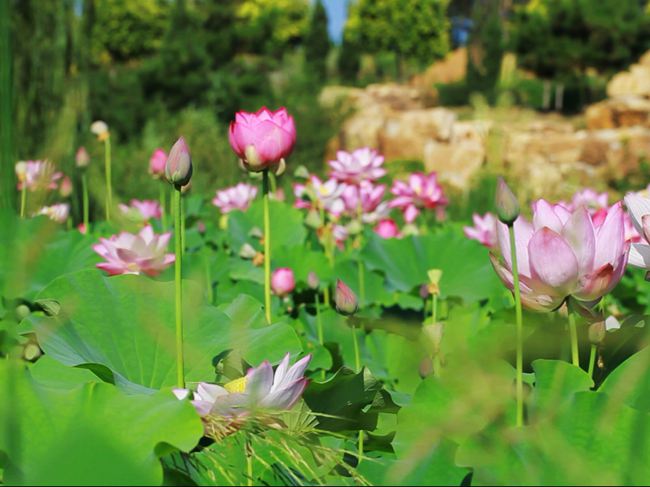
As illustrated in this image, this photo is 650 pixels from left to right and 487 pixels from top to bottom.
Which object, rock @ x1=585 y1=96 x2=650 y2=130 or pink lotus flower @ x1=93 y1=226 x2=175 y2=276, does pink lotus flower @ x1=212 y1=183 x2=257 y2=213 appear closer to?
pink lotus flower @ x1=93 y1=226 x2=175 y2=276

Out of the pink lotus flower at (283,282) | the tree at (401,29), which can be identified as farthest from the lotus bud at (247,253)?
the tree at (401,29)

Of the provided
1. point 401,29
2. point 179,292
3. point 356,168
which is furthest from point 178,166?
point 401,29

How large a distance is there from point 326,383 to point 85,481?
0.91ft

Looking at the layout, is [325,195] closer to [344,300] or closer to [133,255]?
[133,255]

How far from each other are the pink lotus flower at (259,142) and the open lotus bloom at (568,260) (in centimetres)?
32

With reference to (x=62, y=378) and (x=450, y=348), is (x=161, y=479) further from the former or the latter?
(x=450, y=348)

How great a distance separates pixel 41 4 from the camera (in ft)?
12.7

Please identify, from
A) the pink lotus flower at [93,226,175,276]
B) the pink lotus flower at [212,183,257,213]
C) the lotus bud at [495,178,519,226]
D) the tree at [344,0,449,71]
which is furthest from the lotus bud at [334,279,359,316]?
the tree at [344,0,449,71]

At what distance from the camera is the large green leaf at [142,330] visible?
2.43 ft

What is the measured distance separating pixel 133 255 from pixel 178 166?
54 cm

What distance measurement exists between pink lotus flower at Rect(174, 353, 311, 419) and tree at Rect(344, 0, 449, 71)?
1850 centimetres

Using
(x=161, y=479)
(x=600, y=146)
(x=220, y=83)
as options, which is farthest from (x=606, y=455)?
(x=220, y=83)

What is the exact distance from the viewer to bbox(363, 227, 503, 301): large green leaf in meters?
1.51

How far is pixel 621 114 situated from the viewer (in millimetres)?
8820
